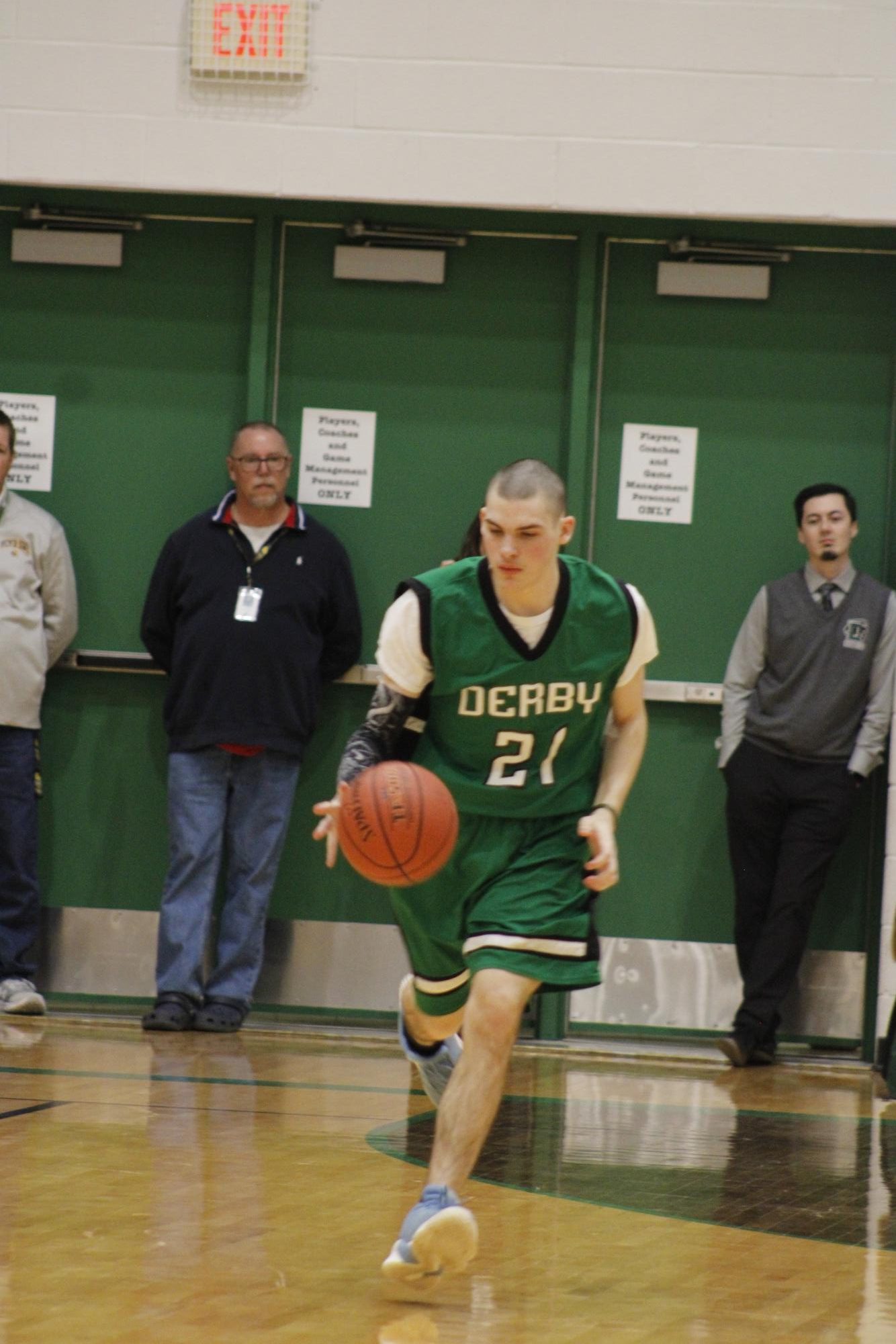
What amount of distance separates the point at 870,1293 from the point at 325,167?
16.1ft

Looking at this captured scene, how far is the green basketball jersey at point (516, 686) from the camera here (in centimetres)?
390

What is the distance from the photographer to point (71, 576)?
7086 millimetres

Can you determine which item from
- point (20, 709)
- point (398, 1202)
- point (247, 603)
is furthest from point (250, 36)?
point (398, 1202)

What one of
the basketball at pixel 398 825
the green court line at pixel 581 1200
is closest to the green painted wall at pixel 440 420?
the green court line at pixel 581 1200

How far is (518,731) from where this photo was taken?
3924mm

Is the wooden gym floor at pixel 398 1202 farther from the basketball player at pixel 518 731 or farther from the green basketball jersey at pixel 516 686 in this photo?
the green basketball jersey at pixel 516 686

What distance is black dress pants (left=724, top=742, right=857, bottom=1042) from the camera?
6707 millimetres

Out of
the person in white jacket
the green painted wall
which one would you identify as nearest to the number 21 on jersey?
the green painted wall

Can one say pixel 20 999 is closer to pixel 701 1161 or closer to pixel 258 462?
pixel 258 462

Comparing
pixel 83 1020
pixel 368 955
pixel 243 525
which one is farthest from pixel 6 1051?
pixel 243 525

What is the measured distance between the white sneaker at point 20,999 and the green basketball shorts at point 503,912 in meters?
3.09

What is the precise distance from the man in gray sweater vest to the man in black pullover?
1.63 meters

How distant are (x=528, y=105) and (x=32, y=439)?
7.78ft

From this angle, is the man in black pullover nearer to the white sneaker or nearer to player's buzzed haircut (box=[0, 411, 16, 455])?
the white sneaker
